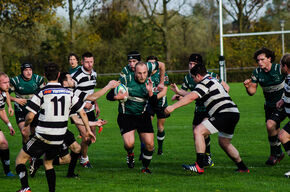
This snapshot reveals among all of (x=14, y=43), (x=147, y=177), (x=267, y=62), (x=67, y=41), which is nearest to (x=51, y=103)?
(x=147, y=177)

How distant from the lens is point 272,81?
30.5 ft

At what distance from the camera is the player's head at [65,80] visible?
8.88 meters

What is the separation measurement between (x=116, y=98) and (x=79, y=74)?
2175 millimetres

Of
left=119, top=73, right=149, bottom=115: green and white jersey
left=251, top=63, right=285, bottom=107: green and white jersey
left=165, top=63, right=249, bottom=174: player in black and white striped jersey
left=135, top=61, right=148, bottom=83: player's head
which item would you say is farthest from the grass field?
left=135, top=61, right=148, bottom=83: player's head

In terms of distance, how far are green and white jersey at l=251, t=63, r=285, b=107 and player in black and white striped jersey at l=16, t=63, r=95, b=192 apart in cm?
426

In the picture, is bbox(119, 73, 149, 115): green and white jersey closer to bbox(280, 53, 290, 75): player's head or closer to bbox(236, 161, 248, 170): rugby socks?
bbox(236, 161, 248, 170): rugby socks

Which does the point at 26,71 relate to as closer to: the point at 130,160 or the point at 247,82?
the point at 130,160

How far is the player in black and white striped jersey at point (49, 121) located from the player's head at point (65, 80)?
7.20 ft

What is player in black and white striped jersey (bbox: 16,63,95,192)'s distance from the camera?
258 inches

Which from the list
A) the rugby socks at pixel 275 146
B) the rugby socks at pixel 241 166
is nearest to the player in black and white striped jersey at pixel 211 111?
the rugby socks at pixel 241 166

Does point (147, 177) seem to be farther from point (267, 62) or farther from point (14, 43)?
point (14, 43)

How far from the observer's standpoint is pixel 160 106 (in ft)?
37.3

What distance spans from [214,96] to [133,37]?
38.5 m

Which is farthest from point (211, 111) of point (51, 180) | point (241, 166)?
point (51, 180)
